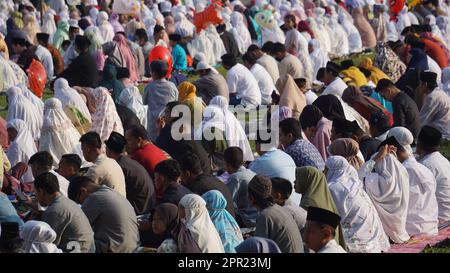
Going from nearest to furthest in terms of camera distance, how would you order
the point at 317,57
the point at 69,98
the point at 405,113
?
the point at 69,98 < the point at 405,113 < the point at 317,57

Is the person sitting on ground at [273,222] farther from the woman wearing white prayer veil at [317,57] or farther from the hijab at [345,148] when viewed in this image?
the woman wearing white prayer veil at [317,57]

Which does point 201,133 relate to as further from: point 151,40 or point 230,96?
point 151,40

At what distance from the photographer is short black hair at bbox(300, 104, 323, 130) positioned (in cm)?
1208

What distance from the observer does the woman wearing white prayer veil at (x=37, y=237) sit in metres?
7.68

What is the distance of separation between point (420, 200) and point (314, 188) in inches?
63.7

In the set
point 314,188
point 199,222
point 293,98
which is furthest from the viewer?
point 293,98

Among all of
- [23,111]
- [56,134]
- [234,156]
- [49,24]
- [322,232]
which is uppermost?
[322,232]

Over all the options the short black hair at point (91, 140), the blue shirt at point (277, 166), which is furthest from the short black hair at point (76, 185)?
the blue shirt at point (277, 166)

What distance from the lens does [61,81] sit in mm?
13406

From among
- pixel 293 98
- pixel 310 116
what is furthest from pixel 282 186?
pixel 293 98

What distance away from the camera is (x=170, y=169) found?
9.46 meters

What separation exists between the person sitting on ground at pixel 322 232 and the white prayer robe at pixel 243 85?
29.8 ft

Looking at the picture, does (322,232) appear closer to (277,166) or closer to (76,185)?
(76,185)
